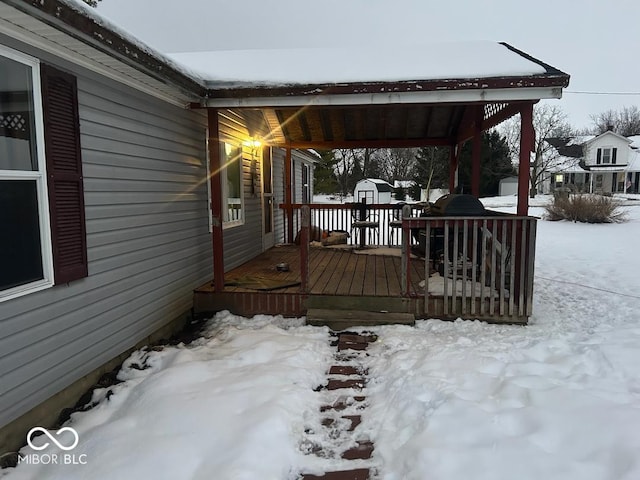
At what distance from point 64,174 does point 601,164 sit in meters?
41.1

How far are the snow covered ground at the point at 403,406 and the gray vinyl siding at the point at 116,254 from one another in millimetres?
371

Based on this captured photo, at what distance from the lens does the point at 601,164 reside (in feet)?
116

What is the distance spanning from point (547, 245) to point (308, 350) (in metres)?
8.85

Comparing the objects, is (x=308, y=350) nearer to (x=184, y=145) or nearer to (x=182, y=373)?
(x=182, y=373)

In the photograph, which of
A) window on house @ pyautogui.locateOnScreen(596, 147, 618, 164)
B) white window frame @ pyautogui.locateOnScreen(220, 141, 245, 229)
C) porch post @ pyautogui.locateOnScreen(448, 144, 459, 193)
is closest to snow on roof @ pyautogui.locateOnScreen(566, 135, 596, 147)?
window on house @ pyautogui.locateOnScreen(596, 147, 618, 164)

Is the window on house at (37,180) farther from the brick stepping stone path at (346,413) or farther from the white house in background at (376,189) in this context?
the white house in background at (376,189)

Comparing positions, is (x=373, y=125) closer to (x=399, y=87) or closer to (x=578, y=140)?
(x=399, y=87)

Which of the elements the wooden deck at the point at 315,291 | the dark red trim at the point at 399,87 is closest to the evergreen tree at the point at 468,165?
the wooden deck at the point at 315,291

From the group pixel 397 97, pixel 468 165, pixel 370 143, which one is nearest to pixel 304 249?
pixel 397 97

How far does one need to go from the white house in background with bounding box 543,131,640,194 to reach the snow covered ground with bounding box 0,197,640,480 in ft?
115

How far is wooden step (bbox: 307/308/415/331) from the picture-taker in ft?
15.5

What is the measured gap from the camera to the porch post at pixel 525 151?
4676 millimetres

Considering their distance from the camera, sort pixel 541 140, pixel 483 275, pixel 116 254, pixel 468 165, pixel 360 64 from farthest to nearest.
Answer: pixel 541 140 < pixel 468 165 < pixel 360 64 < pixel 483 275 < pixel 116 254

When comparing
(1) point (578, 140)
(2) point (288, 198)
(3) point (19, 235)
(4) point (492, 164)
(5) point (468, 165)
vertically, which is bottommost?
(3) point (19, 235)
